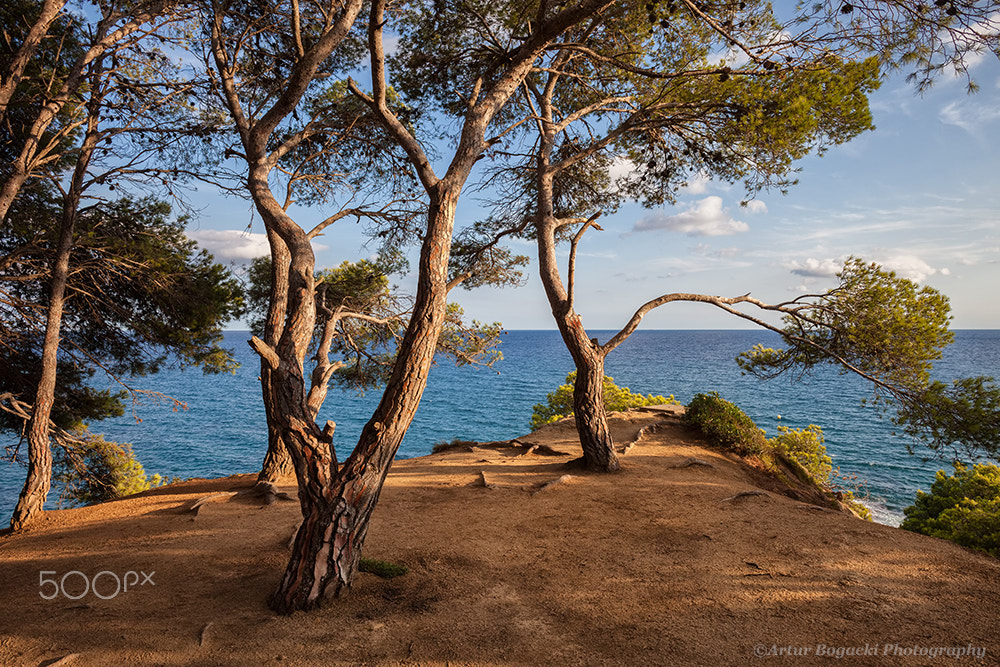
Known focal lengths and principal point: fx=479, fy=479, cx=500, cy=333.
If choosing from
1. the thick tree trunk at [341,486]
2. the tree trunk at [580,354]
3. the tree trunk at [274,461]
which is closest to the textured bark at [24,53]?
the tree trunk at [274,461]

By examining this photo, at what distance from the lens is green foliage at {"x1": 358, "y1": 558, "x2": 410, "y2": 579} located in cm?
485

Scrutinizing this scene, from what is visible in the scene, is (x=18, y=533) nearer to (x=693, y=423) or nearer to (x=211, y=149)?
(x=211, y=149)

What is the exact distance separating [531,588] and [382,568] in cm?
153

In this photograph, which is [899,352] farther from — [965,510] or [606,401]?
[606,401]

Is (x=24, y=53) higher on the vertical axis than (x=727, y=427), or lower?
higher

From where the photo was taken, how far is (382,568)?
490 cm

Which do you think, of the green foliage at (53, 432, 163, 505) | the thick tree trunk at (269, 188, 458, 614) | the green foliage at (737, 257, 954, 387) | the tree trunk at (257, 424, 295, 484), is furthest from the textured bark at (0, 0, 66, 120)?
the green foliage at (737, 257, 954, 387)

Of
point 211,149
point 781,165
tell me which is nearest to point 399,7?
point 211,149

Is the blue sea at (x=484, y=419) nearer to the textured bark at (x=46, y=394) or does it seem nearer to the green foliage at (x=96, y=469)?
the green foliage at (x=96, y=469)

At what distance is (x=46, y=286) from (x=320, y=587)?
9676 millimetres

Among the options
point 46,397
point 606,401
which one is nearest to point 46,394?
point 46,397

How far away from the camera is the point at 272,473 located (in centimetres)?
887

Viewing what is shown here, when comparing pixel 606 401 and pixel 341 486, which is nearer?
pixel 341 486

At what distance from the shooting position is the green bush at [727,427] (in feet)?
34.9
